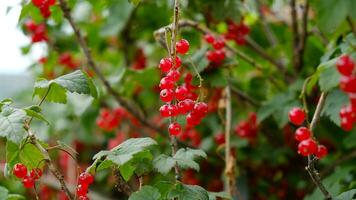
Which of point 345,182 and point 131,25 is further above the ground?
point 131,25

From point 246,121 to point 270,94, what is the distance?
138 millimetres

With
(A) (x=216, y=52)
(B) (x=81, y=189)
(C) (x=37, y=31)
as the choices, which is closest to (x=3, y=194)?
(B) (x=81, y=189)

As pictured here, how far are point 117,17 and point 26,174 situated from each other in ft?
3.57

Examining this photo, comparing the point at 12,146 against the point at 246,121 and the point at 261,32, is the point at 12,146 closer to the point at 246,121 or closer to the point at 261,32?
the point at 246,121

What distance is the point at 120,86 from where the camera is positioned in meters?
2.03

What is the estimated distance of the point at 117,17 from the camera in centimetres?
207

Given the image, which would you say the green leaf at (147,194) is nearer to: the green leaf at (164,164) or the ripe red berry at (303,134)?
the green leaf at (164,164)

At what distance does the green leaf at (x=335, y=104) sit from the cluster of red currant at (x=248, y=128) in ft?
1.48

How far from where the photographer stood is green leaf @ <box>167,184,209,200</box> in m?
1.04

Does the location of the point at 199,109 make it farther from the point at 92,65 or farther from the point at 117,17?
the point at 117,17

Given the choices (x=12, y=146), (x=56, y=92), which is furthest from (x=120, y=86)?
(x=12, y=146)

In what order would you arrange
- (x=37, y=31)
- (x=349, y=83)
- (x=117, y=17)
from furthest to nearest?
(x=117, y=17) < (x=37, y=31) < (x=349, y=83)

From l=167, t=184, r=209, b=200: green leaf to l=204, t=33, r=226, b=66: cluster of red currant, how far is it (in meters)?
0.52

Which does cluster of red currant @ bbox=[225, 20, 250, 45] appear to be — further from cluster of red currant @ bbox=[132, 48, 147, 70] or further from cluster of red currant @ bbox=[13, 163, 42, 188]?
cluster of red currant @ bbox=[13, 163, 42, 188]
